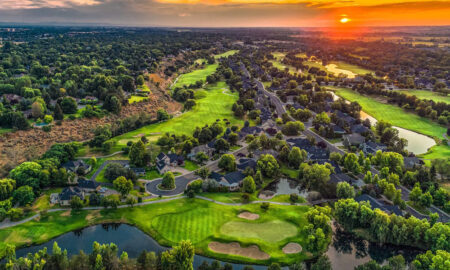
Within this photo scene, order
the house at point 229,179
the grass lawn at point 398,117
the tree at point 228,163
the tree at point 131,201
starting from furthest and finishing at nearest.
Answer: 1. the grass lawn at point 398,117
2. the tree at point 228,163
3. the house at point 229,179
4. the tree at point 131,201

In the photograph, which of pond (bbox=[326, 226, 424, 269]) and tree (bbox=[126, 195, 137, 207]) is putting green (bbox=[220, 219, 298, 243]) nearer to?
pond (bbox=[326, 226, 424, 269])

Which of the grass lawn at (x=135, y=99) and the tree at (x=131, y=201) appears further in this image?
the grass lawn at (x=135, y=99)

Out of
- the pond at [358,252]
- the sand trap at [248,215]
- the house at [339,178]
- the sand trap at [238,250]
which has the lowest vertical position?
the pond at [358,252]

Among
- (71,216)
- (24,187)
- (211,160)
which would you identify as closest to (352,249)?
(211,160)

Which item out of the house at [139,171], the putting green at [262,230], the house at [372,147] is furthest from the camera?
the house at [372,147]

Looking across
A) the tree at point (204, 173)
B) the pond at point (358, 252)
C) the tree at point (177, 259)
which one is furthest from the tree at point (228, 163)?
the tree at point (177, 259)

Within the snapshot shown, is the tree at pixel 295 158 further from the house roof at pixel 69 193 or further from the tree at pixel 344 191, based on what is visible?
the house roof at pixel 69 193

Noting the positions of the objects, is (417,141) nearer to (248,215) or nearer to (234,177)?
(234,177)

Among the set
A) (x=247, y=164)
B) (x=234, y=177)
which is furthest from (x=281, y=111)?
(x=234, y=177)
